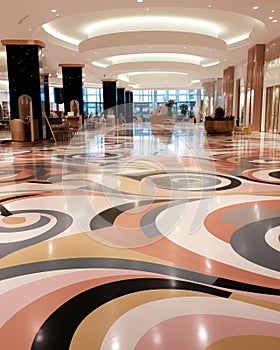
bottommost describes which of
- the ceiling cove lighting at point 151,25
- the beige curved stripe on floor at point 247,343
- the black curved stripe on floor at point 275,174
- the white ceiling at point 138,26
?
the beige curved stripe on floor at point 247,343

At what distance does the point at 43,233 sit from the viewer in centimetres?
344

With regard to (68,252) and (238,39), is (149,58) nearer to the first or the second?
(238,39)

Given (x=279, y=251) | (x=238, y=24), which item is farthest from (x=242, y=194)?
(x=238, y=24)

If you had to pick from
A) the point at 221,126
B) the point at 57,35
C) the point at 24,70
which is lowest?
the point at 221,126

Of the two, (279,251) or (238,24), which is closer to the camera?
(279,251)

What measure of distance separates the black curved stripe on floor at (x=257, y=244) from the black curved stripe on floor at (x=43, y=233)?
1650mm

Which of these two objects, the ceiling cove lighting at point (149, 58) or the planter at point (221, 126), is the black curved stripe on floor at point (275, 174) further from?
the ceiling cove lighting at point (149, 58)

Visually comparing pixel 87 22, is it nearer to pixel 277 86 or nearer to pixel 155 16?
pixel 155 16

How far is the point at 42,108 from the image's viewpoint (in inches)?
538

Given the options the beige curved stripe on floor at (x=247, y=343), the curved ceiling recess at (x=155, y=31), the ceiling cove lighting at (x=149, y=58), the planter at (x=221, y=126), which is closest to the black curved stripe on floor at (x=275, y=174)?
the beige curved stripe on floor at (x=247, y=343)

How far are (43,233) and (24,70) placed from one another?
11.1m

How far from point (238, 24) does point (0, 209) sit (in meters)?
12.3

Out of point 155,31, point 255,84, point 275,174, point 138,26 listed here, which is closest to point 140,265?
point 275,174

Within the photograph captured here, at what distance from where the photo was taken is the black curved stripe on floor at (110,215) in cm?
371
